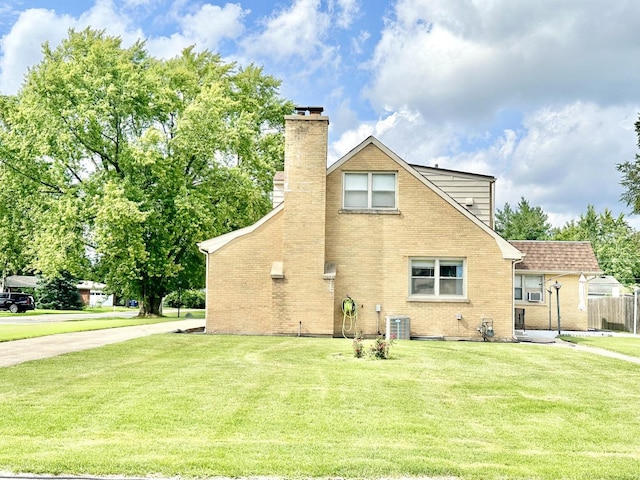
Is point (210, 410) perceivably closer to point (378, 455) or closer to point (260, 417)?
point (260, 417)

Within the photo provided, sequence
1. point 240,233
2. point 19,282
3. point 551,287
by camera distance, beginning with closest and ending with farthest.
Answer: point 240,233
point 551,287
point 19,282

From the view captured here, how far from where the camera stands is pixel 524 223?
8500 centimetres

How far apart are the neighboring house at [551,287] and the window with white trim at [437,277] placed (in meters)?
7.17

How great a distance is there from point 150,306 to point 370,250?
22870 millimetres

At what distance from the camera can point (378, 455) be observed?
6.47 meters

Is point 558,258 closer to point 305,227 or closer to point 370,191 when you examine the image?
point 370,191

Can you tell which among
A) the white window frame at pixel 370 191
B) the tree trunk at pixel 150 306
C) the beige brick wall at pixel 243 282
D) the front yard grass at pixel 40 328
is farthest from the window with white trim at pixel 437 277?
the tree trunk at pixel 150 306

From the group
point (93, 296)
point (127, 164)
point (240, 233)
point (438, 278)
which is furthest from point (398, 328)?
point (93, 296)

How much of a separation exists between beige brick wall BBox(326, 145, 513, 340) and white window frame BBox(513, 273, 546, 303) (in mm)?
7214

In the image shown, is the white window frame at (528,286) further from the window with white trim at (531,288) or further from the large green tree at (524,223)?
the large green tree at (524,223)

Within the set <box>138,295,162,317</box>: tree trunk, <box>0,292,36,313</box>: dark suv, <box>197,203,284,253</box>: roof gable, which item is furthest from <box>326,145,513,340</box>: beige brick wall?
<box>0,292,36,313</box>: dark suv

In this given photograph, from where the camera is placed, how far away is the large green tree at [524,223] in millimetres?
84250

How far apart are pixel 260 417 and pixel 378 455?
2.08m

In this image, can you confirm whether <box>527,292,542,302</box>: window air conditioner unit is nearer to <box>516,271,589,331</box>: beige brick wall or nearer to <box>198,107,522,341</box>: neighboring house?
<box>516,271,589,331</box>: beige brick wall
